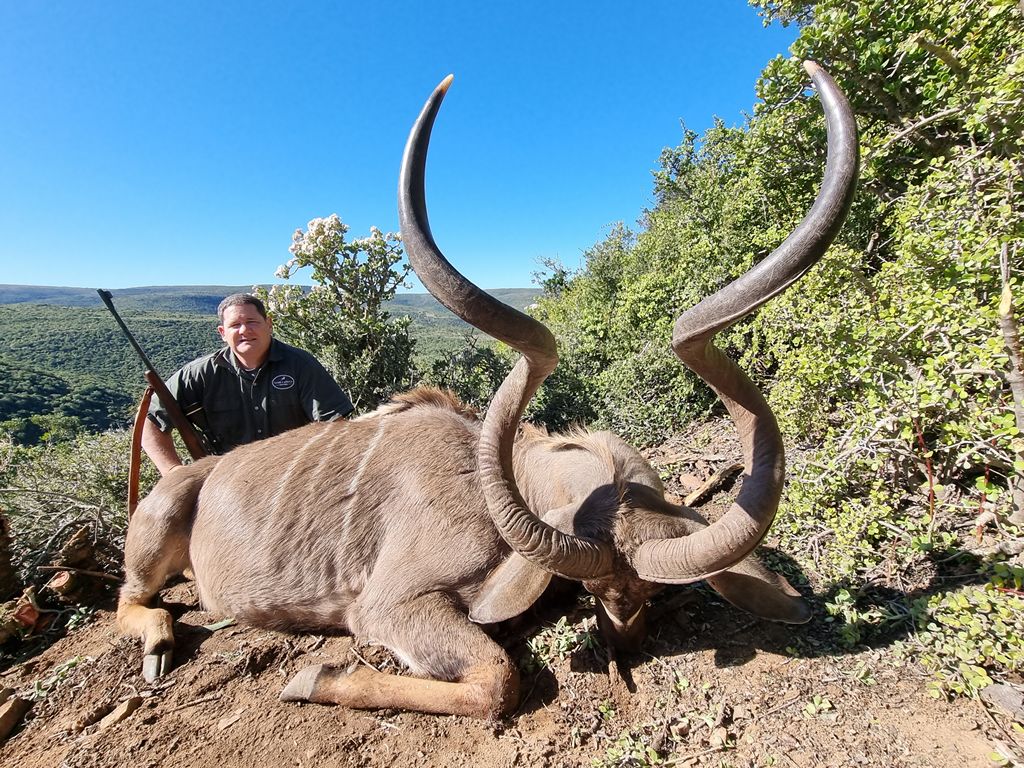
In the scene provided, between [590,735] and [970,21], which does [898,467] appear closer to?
[590,735]

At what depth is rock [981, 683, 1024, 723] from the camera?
192 cm

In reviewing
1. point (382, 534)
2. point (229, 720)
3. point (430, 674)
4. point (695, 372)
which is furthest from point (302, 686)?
point (695, 372)

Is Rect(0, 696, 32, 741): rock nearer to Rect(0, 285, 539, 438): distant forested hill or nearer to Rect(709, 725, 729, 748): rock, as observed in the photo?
Rect(709, 725, 729, 748): rock

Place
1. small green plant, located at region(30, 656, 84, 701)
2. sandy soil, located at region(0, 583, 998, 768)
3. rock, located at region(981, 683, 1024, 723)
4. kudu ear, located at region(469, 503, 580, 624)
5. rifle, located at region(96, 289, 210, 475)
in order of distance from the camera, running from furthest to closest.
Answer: rifle, located at region(96, 289, 210, 475) < small green plant, located at region(30, 656, 84, 701) < kudu ear, located at region(469, 503, 580, 624) < sandy soil, located at region(0, 583, 998, 768) < rock, located at region(981, 683, 1024, 723)

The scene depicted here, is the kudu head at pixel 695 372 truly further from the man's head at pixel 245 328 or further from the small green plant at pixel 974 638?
the man's head at pixel 245 328

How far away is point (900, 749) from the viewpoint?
6.26 ft

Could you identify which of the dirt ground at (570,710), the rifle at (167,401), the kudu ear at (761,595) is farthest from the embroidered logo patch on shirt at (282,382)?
the kudu ear at (761,595)

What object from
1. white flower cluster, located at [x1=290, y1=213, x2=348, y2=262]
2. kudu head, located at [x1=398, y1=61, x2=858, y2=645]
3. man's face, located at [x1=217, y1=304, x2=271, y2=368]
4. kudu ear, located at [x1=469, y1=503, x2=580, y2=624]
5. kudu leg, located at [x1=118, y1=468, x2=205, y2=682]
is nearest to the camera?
kudu head, located at [x1=398, y1=61, x2=858, y2=645]

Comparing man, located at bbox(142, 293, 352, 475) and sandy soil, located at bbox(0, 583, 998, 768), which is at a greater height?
man, located at bbox(142, 293, 352, 475)

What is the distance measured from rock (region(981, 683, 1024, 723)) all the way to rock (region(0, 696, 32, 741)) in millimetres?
4972

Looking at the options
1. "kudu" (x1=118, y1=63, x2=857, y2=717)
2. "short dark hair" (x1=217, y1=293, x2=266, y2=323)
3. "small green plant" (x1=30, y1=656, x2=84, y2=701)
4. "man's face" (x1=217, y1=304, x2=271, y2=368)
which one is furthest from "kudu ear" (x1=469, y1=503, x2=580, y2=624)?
"short dark hair" (x1=217, y1=293, x2=266, y2=323)

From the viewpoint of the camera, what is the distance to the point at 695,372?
192cm

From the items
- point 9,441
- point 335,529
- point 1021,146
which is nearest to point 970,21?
point 1021,146

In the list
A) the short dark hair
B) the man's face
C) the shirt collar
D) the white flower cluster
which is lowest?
the shirt collar
